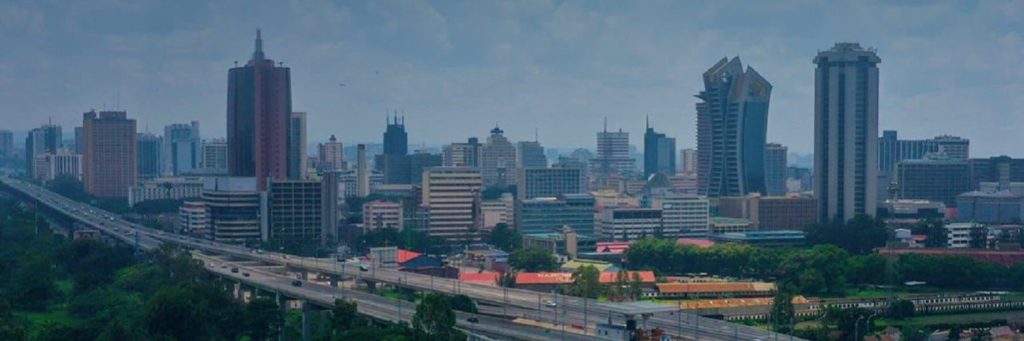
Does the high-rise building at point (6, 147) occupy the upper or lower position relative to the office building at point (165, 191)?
upper

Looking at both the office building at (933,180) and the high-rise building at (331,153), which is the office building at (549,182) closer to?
the office building at (933,180)

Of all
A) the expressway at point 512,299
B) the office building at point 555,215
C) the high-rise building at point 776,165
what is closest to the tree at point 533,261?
the expressway at point 512,299

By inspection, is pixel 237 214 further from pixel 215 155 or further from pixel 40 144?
pixel 40 144

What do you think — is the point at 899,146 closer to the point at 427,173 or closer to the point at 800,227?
the point at 800,227

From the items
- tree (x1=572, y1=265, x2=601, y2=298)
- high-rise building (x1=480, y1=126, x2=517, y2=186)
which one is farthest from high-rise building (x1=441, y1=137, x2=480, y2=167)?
tree (x1=572, y1=265, x2=601, y2=298)

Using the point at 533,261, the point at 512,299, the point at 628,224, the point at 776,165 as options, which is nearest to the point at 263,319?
the point at 512,299

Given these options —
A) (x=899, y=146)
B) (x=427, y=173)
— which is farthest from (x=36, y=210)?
(x=899, y=146)
